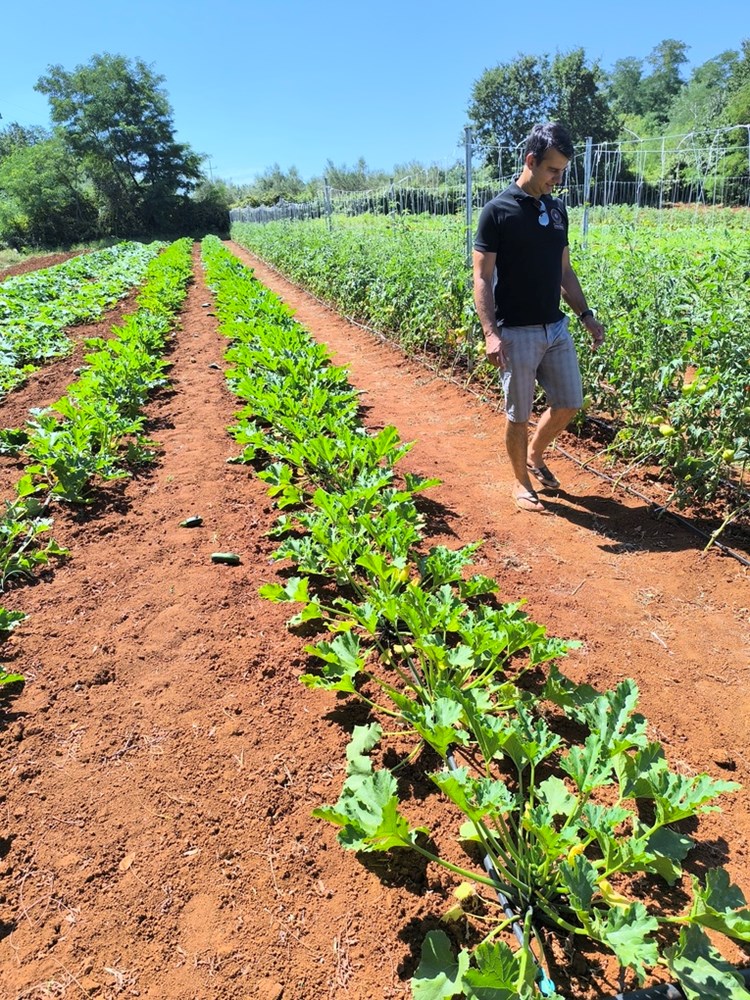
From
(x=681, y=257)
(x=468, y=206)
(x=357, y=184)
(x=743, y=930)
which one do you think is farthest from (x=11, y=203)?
(x=743, y=930)

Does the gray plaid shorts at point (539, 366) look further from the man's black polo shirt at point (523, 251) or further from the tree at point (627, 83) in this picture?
the tree at point (627, 83)

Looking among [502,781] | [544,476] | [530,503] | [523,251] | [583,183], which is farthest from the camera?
[583,183]

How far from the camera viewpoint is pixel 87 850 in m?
2.06

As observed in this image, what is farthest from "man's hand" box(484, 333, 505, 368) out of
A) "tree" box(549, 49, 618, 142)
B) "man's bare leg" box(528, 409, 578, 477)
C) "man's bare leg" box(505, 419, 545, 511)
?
"tree" box(549, 49, 618, 142)

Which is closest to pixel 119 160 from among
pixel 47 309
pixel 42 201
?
pixel 42 201

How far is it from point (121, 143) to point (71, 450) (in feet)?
208

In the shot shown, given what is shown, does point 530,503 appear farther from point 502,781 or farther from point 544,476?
point 502,781

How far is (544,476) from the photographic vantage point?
14.8 ft

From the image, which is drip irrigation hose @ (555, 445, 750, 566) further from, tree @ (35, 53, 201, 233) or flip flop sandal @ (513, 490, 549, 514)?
tree @ (35, 53, 201, 233)

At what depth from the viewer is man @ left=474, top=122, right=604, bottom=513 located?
11.2ft

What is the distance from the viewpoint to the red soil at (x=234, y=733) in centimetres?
177

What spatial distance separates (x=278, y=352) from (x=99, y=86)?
66008 millimetres

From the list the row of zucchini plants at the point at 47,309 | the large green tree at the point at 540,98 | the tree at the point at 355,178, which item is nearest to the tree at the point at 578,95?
the large green tree at the point at 540,98

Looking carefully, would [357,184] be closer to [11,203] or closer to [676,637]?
[11,203]
